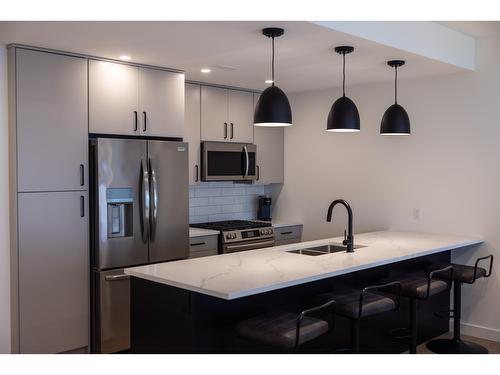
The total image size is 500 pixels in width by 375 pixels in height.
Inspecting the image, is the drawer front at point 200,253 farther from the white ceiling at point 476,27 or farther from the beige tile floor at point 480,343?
the white ceiling at point 476,27

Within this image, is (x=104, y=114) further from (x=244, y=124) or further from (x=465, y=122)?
(x=465, y=122)

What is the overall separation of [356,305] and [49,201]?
2.21m

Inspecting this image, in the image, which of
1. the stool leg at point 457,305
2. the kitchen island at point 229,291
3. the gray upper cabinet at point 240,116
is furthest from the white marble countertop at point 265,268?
the gray upper cabinet at point 240,116

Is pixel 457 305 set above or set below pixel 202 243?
below

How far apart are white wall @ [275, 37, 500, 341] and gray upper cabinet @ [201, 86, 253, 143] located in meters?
0.63

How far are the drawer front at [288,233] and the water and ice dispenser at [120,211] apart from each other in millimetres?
1952

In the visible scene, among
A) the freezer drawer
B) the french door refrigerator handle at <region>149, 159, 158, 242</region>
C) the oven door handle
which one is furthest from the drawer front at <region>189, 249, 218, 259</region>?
the freezer drawer

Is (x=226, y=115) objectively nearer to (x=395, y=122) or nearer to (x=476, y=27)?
(x=395, y=122)

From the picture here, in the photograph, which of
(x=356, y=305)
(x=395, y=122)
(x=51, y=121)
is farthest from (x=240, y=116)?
(x=356, y=305)

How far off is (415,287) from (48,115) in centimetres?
285

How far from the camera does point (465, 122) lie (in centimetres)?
477

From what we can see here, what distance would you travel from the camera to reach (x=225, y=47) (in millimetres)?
3779

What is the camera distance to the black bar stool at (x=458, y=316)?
4.28 m

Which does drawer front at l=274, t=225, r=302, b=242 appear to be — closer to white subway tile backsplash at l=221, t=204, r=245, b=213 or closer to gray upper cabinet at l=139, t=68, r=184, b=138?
white subway tile backsplash at l=221, t=204, r=245, b=213
